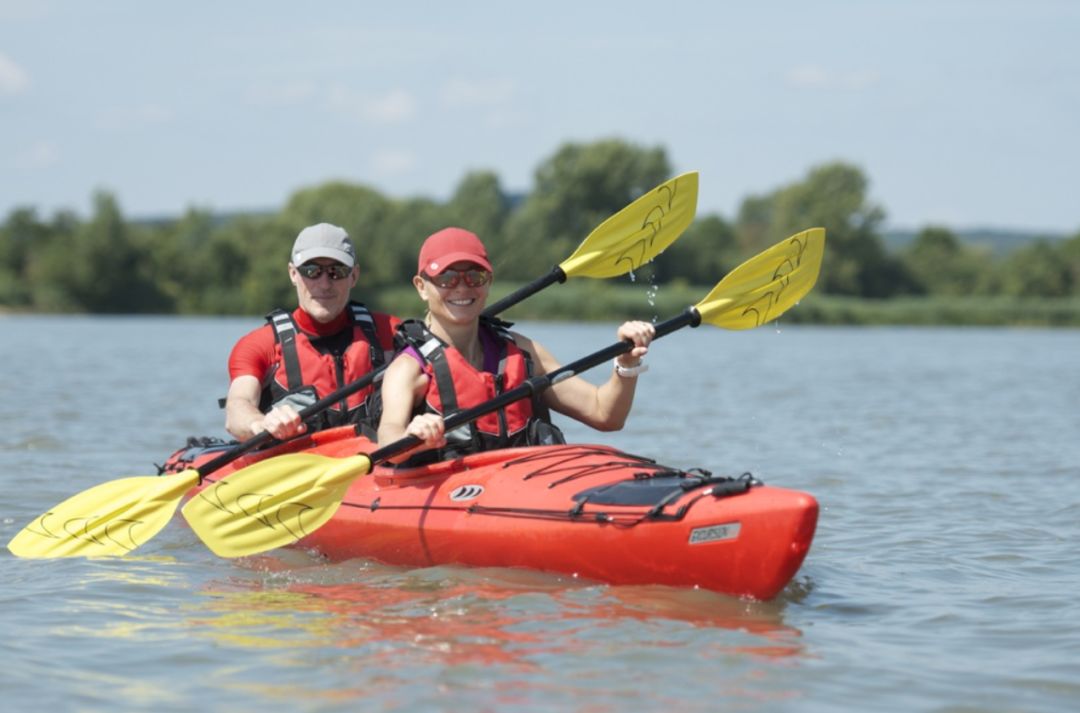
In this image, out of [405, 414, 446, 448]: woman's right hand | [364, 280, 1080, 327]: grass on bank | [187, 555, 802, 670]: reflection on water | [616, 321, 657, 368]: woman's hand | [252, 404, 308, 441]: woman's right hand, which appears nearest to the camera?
[187, 555, 802, 670]: reflection on water

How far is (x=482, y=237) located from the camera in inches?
2051

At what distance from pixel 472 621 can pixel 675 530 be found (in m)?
0.79

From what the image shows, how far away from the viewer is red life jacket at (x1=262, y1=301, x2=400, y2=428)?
260 inches

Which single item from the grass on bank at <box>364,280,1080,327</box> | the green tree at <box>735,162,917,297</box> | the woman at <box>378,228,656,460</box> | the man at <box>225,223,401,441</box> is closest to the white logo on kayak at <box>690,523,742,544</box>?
the woman at <box>378,228,656,460</box>

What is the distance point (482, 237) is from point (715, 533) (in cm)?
4759

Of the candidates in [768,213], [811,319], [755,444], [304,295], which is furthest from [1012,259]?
[304,295]

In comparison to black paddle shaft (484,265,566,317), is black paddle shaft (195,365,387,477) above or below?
below

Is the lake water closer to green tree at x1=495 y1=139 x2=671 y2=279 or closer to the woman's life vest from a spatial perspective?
the woman's life vest

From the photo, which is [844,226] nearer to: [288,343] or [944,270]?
[944,270]

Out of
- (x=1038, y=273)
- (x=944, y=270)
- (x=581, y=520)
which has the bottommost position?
(x=581, y=520)

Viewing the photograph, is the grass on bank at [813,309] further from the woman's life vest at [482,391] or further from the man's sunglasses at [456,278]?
the man's sunglasses at [456,278]

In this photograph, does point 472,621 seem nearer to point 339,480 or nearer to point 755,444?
point 339,480

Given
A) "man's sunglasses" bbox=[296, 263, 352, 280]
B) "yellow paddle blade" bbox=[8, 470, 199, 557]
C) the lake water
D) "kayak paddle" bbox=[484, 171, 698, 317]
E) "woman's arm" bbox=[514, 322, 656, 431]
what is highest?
"kayak paddle" bbox=[484, 171, 698, 317]

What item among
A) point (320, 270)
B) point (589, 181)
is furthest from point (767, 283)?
point (589, 181)
